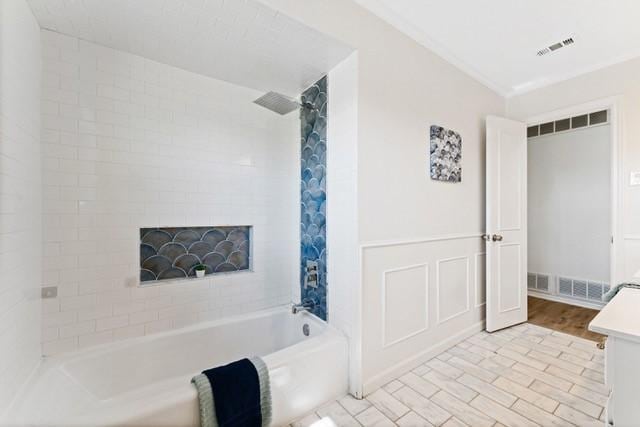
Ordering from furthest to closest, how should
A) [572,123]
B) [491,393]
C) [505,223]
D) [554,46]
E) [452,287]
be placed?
1. [572,123]
2. [505,223]
3. [452,287]
4. [554,46]
5. [491,393]

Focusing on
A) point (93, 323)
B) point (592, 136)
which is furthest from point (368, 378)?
point (592, 136)

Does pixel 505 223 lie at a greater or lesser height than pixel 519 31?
lesser

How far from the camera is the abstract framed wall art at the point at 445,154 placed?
233 centimetres

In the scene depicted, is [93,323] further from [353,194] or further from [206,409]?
[353,194]

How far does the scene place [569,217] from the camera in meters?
3.62

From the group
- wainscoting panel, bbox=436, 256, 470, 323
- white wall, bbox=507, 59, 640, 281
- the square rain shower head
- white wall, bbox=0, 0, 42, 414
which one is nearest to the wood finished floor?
white wall, bbox=507, 59, 640, 281

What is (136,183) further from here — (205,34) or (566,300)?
(566,300)

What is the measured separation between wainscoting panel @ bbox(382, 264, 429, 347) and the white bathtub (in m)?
0.41

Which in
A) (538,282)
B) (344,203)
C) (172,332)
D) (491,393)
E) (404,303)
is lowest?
(491,393)

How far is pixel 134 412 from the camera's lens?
1155 millimetres

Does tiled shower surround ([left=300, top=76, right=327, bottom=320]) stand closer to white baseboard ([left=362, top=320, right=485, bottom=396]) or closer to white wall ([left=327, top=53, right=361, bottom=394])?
white wall ([left=327, top=53, right=361, bottom=394])

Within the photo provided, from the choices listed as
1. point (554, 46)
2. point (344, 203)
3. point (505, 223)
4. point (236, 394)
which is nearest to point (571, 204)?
point (505, 223)

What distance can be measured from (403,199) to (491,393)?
4.54ft

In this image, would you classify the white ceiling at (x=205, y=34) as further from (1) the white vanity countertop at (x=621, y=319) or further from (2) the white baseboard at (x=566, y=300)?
(2) the white baseboard at (x=566, y=300)
